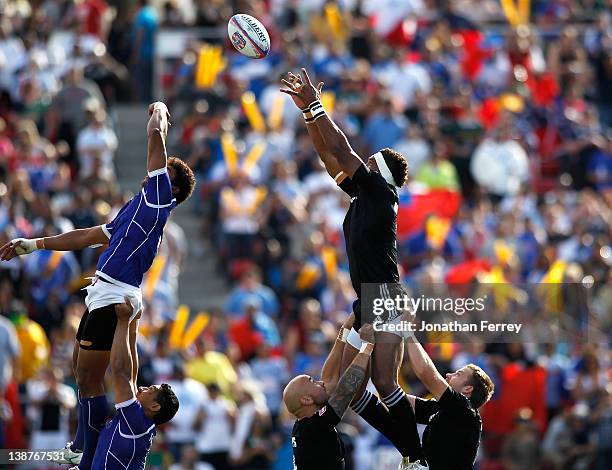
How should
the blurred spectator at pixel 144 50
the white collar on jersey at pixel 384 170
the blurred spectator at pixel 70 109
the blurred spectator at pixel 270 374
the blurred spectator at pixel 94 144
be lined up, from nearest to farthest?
the white collar on jersey at pixel 384 170, the blurred spectator at pixel 270 374, the blurred spectator at pixel 94 144, the blurred spectator at pixel 70 109, the blurred spectator at pixel 144 50

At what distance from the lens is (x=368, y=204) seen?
1302 centimetres

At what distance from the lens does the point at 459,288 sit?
2127cm

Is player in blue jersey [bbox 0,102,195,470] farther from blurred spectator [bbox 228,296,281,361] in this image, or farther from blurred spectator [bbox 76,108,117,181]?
blurred spectator [bbox 76,108,117,181]

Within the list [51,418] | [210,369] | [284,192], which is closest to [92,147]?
[284,192]

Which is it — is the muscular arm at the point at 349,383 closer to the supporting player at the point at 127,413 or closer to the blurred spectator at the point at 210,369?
the supporting player at the point at 127,413

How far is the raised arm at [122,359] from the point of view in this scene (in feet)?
41.9

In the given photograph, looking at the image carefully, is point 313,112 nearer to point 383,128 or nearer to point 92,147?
point 92,147

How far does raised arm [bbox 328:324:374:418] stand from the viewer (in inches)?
514

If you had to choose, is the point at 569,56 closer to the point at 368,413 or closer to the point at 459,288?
the point at 459,288

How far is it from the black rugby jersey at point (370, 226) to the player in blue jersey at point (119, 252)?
128 cm

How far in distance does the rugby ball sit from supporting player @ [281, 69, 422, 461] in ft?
1.63

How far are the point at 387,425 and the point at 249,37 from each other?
3227 millimetres

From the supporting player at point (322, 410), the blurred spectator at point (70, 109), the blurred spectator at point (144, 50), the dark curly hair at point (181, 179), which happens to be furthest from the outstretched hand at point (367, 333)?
the blurred spectator at point (144, 50)

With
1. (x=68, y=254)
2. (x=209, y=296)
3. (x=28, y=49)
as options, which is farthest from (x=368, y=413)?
(x=28, y=49)
